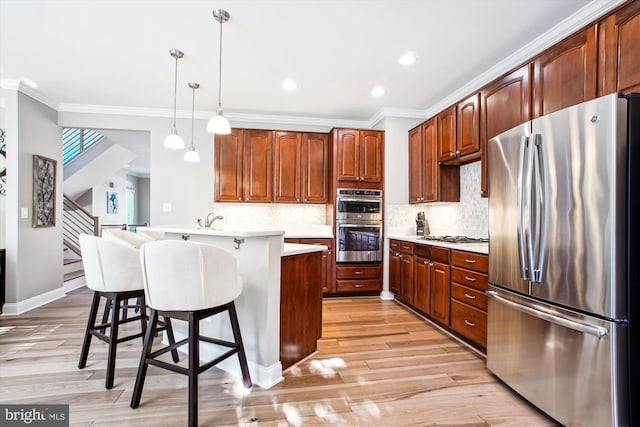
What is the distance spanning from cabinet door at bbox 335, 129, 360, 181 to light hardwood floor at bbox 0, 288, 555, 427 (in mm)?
2296

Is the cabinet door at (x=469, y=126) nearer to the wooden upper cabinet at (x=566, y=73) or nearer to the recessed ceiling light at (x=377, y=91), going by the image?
the wooden upper cabinet at (x=566, y=73)

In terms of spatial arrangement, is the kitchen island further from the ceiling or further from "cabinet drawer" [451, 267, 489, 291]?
the ceiling

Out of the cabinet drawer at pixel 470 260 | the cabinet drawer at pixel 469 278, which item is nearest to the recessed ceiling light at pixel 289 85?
the cabinet drawer at pixel 470 260

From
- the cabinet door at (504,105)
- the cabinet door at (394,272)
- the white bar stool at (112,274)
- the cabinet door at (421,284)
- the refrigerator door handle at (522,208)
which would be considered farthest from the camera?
the cabinet door at (394,272)

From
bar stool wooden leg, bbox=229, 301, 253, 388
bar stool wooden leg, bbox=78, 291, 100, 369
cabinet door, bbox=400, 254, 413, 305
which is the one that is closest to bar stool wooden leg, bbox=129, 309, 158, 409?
bar stool wooden leg, bbox=229, 301, 253, 388

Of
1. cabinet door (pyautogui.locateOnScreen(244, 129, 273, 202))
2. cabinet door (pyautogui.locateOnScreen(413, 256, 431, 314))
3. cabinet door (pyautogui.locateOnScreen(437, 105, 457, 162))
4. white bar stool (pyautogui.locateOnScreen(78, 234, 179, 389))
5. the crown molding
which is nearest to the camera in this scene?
white bar stool (pyautogui.locateOnScreen(78, 234, 179, 389))

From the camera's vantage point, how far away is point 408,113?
Answer: 15.0 ft

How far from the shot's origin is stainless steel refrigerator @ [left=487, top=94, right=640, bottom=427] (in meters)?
1.51

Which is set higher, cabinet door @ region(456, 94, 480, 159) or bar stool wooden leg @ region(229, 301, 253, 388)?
cabinet door @ region(456, 94, 480, 159)

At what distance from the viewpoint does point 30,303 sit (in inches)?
151

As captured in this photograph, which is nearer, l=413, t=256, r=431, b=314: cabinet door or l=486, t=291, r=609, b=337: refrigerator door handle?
l=486, t=291, r=609, b=337: refrigerator door handle

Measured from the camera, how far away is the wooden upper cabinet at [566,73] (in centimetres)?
204

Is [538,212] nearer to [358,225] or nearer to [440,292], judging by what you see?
[440,292]

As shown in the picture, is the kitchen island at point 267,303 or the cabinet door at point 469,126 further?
the cabinet door at point 469,126
